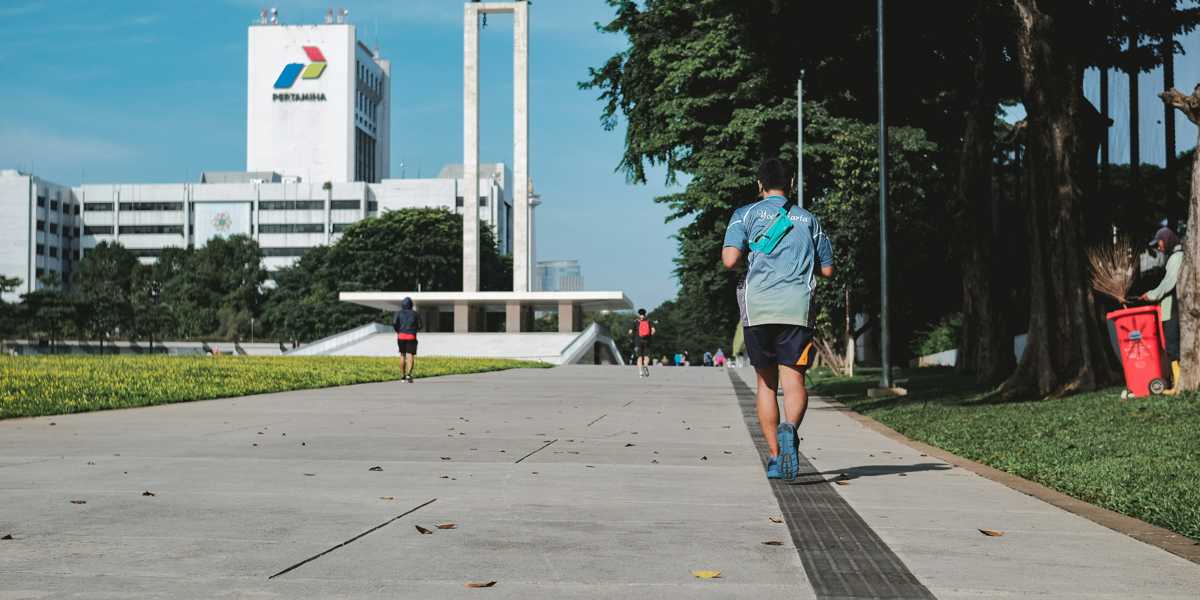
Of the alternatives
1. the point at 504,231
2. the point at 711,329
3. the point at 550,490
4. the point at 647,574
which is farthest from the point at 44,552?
the point at 504,231

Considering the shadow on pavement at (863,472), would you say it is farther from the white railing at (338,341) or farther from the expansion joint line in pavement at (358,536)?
the white railing at (338,341)

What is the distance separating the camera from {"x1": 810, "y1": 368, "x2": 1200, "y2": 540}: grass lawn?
21.1 ft

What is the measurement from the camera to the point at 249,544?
4.56 meters

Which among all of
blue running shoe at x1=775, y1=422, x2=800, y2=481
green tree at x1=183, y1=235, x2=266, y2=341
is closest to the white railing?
green tree at x1=183, y1=235, x2=266, y2=341

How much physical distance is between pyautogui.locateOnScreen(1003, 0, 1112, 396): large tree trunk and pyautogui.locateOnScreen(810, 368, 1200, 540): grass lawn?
0.64 metres

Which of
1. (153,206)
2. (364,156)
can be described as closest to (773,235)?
(153,206)

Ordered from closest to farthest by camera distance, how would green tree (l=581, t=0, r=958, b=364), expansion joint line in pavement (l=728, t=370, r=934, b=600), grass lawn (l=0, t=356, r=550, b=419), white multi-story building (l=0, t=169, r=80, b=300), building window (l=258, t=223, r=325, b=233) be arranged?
1. expansion joint line in pavement (l=728, t=370, r=934, b=600)
2. grass lawn (l=0, t=356, r=550, b=419)
3. green tree (l=581, t=0, r=958, b=364)
4. white multi-story building (l=0, t=169, r=80, b=300)
5. building window (l=258, t=223, r=325, b=233)

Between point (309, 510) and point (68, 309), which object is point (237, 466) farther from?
point (68, 309)

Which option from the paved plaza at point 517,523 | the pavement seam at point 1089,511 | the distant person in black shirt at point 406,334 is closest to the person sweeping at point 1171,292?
the pavement seam at point 1089,511

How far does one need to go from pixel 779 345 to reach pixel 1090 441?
3621 mm

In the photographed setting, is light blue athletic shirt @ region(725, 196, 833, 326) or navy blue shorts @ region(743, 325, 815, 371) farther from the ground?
light blue athletic shirt @ region(725, 196, 833, 326)

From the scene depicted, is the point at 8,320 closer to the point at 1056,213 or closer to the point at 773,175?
the point at 1056,213

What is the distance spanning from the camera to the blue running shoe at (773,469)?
707cm

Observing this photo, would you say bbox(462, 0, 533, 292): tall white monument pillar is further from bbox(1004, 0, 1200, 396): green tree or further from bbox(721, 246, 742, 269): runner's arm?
bbox(721, 246, 742, 269): runner's arm
